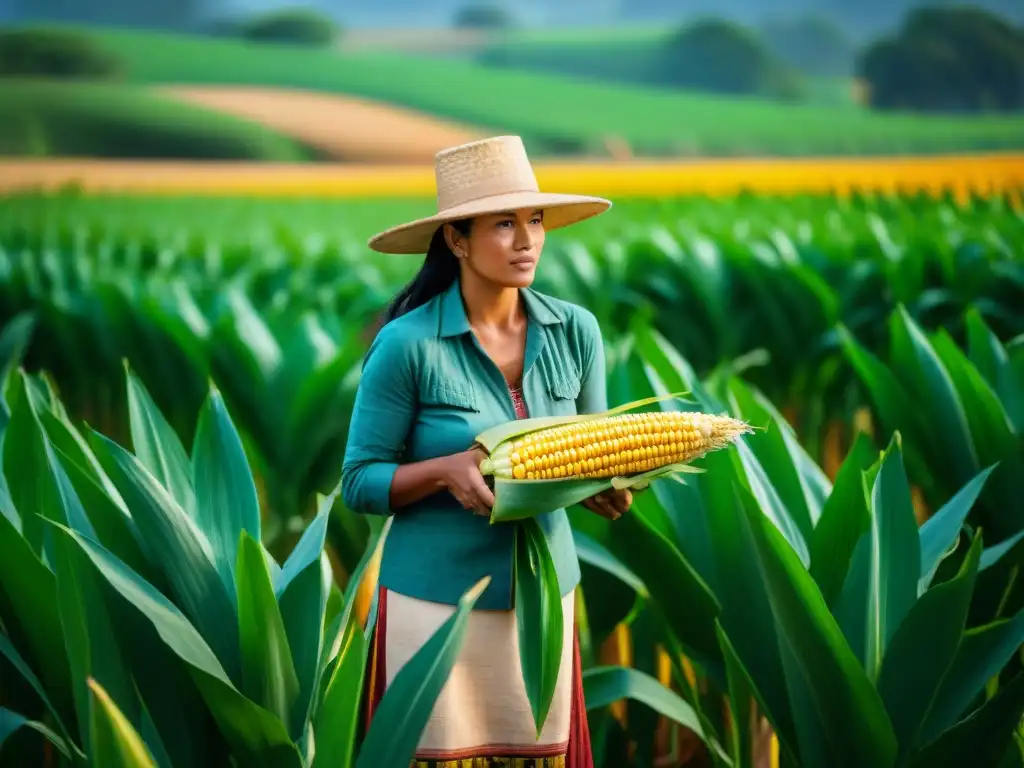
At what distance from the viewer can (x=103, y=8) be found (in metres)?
10.4

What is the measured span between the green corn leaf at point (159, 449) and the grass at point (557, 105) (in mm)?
8477

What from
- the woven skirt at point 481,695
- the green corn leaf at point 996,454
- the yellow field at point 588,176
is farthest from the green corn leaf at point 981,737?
the yellow field at point 588,176

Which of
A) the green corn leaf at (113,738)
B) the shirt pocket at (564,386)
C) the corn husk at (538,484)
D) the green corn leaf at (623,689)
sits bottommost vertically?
the green corn leaf at (623,689)

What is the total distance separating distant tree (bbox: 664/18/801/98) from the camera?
412 inches

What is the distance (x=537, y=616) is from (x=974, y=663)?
54 cm

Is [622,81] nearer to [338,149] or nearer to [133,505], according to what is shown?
[338,149]

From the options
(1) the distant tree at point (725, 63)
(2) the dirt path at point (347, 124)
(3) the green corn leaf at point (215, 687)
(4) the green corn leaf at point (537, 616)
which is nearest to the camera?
(3) the green corn leaf at point (215, 687)

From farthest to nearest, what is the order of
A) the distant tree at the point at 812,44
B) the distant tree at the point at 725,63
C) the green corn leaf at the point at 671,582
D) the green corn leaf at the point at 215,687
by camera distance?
1. the distant tree at the point at 725,63
2. the distant tree at the point at 812,44
3. the green corn leaf at the point at 671,582
4. the green corn leaf at the point at 215,687

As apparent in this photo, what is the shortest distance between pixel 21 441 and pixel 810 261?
3.35 metres

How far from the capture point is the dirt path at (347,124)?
11.1 m

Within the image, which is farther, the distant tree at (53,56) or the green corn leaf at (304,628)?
the distant tree at (53,56)

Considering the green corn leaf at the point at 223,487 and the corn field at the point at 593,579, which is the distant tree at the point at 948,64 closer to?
the corn field at the point at 593,579

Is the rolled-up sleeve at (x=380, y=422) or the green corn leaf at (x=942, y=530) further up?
the rolled-up sleeve at (x=380, y=422)

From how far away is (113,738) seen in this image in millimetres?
1075
